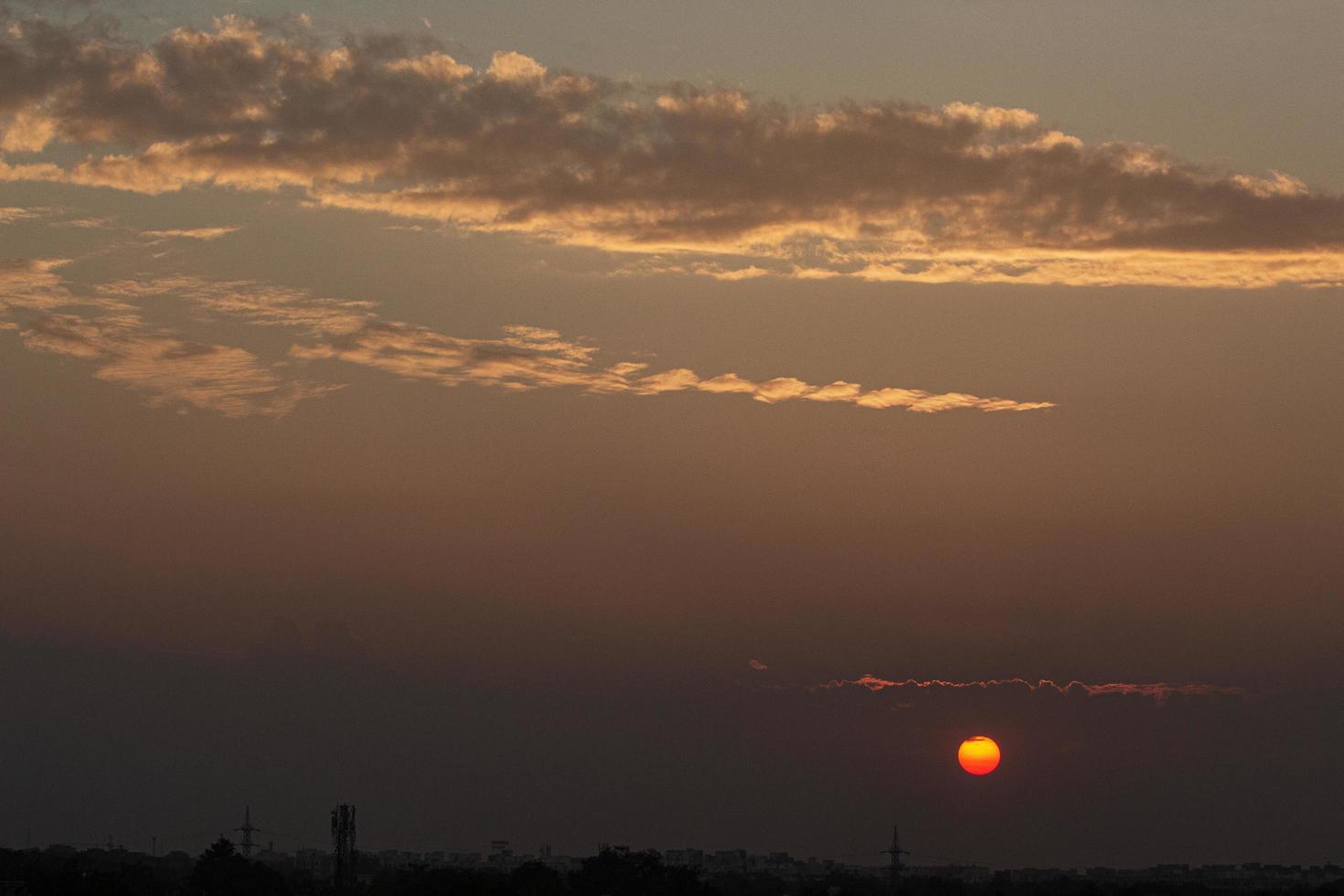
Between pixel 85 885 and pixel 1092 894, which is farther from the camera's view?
pixel 1092 894

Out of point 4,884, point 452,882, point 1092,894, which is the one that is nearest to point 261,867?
point 452,882

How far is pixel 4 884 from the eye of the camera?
12656 centimetres

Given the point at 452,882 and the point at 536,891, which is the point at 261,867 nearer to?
the point at 452,882

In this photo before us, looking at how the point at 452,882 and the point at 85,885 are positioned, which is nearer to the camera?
the point at 85,885

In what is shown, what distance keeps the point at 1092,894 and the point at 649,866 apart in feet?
Answer: 162

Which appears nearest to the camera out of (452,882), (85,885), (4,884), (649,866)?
(4,884)

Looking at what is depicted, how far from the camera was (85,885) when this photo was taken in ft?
461

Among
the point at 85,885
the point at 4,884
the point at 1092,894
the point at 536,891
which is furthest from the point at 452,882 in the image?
the point at 1092,894

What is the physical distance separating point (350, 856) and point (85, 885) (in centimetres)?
2048

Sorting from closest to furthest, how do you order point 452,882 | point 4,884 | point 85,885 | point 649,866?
point 4,884 → point 85,885 → point 452,882 → point 649,866

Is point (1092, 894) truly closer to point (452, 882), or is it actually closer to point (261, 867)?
point (452, 882)

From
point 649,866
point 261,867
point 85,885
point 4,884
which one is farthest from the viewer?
point 261,867

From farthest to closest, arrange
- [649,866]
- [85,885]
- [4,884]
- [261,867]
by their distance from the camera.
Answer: [261,867], [649,866], [85,885], [4,884]

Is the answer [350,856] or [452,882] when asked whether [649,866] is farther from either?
[350,856]
